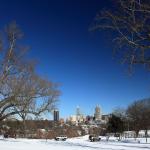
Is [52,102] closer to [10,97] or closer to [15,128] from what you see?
[10,97]

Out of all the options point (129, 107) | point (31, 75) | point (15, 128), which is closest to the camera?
point (31, 75)

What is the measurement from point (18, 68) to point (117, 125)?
48196mm

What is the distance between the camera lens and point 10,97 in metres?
37.9

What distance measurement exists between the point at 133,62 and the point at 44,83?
19.9m

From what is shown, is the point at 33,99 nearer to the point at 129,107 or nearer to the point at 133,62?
the point at 133,62

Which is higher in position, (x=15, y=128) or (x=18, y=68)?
(x=18, y=68)

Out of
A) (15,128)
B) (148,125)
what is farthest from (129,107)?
(15,128)

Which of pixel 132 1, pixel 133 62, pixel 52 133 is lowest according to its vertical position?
pixel 52 133

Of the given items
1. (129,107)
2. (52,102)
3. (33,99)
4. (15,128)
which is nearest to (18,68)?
(33,99)

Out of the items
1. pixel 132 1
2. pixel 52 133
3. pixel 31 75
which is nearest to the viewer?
pixel 132 1

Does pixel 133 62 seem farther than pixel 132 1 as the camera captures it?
Yes

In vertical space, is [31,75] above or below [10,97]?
above

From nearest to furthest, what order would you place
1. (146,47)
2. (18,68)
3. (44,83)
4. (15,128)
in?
(146,47), (18,68), (44,83), (15,128)

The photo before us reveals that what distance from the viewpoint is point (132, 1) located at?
22.8 metres
